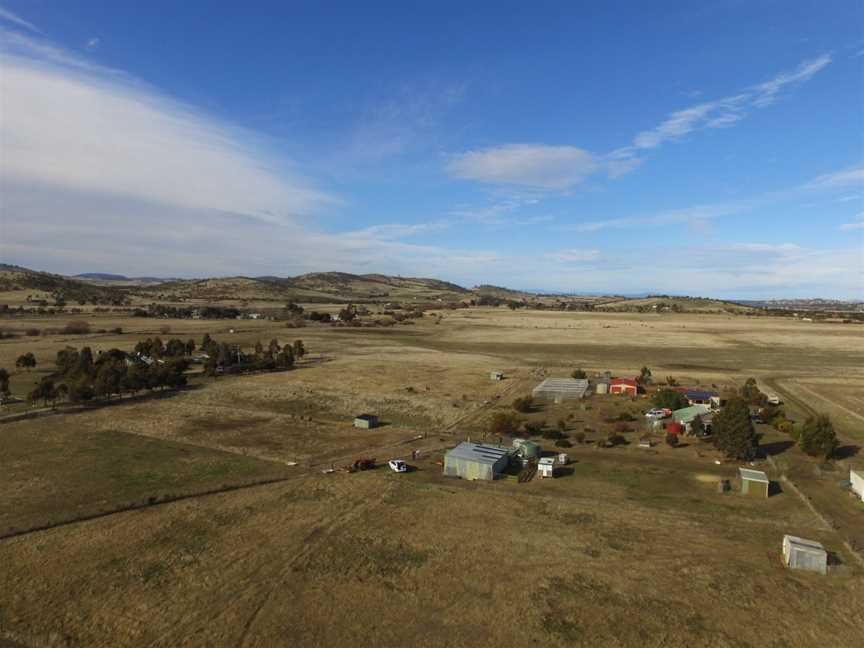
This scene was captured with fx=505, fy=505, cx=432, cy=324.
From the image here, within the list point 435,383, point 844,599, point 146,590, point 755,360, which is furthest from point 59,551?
point 755,360

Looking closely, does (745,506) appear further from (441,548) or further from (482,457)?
(441,548)

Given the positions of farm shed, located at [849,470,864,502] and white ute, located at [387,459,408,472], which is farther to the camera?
white ute, located at [387,459,408,472]

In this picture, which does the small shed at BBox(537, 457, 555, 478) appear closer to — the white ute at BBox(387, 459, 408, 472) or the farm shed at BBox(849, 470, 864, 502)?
the white ute at BBox(387, 459, 408, 472)

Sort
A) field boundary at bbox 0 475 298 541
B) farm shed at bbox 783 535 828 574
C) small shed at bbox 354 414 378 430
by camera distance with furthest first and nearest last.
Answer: small shed at bbox 354 414 378 430, field boundary at bbox 0 475 298 541, farm shed at bbox 783 535 828 574

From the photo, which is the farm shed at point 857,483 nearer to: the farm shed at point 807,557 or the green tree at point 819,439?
the green tree at point 819,439

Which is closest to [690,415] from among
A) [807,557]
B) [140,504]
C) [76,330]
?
[807,557]

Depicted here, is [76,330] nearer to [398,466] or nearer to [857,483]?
[398,466]

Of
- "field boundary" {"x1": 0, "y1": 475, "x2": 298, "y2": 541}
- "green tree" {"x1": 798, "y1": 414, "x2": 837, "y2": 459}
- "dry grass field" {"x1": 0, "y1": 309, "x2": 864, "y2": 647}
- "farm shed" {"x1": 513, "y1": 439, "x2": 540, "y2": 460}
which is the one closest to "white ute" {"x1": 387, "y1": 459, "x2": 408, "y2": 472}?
"dry grass field" {"x1": 0, "y1": 309, "x2": 864, "y2": 647}
